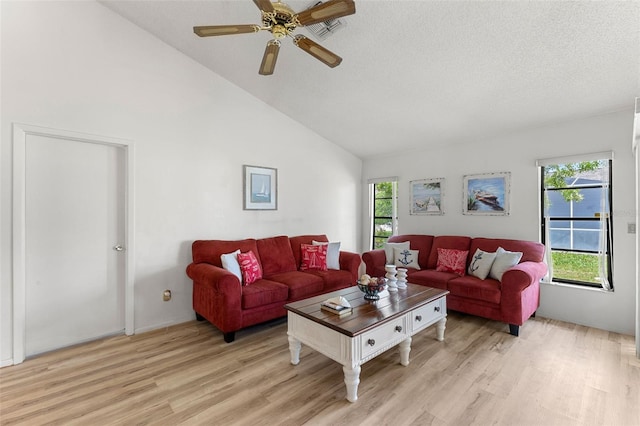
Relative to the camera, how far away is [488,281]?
3293 millimetres

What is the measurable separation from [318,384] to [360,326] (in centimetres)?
60

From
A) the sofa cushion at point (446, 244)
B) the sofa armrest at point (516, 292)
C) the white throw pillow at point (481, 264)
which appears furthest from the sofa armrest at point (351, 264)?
the sofa armrest at point (516, 292)

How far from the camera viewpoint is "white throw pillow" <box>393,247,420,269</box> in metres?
4.12

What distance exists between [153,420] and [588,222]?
15.0 feet

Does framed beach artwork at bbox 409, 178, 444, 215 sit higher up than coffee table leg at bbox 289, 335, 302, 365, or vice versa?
framed beach artwork at bbox 409, 178, 444, 215

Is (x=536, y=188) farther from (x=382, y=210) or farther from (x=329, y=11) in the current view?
(x=329, y=11)

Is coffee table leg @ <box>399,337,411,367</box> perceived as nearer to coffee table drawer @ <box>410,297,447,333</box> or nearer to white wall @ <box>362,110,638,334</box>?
coffee table drawer @ <box>410,297,447,333</box>

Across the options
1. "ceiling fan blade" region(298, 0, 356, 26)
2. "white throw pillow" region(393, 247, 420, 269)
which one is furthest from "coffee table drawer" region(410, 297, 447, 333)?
"ceiling fan blade" region(298, 0, 356, 26)

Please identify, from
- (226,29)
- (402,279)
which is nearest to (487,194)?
(402,279)

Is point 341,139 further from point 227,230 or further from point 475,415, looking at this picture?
point 475,415

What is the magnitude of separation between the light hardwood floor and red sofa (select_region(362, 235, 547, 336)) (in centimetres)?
27

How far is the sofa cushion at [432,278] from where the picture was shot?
136 inches

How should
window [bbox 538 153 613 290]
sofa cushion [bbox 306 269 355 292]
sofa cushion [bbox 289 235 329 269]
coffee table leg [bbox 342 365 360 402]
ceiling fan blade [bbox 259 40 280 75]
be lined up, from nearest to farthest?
coffee table leg [bbox 342 365 360 402] < ceiling fan blade [bbox 259 40 280 75] < window [bbox 538 153 613 290] < sofa cushion [bbox 306 269 355 292] < sofa cushion [bbox 289 235 329 269]

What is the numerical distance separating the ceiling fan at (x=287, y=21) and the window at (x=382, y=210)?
11.1ft
